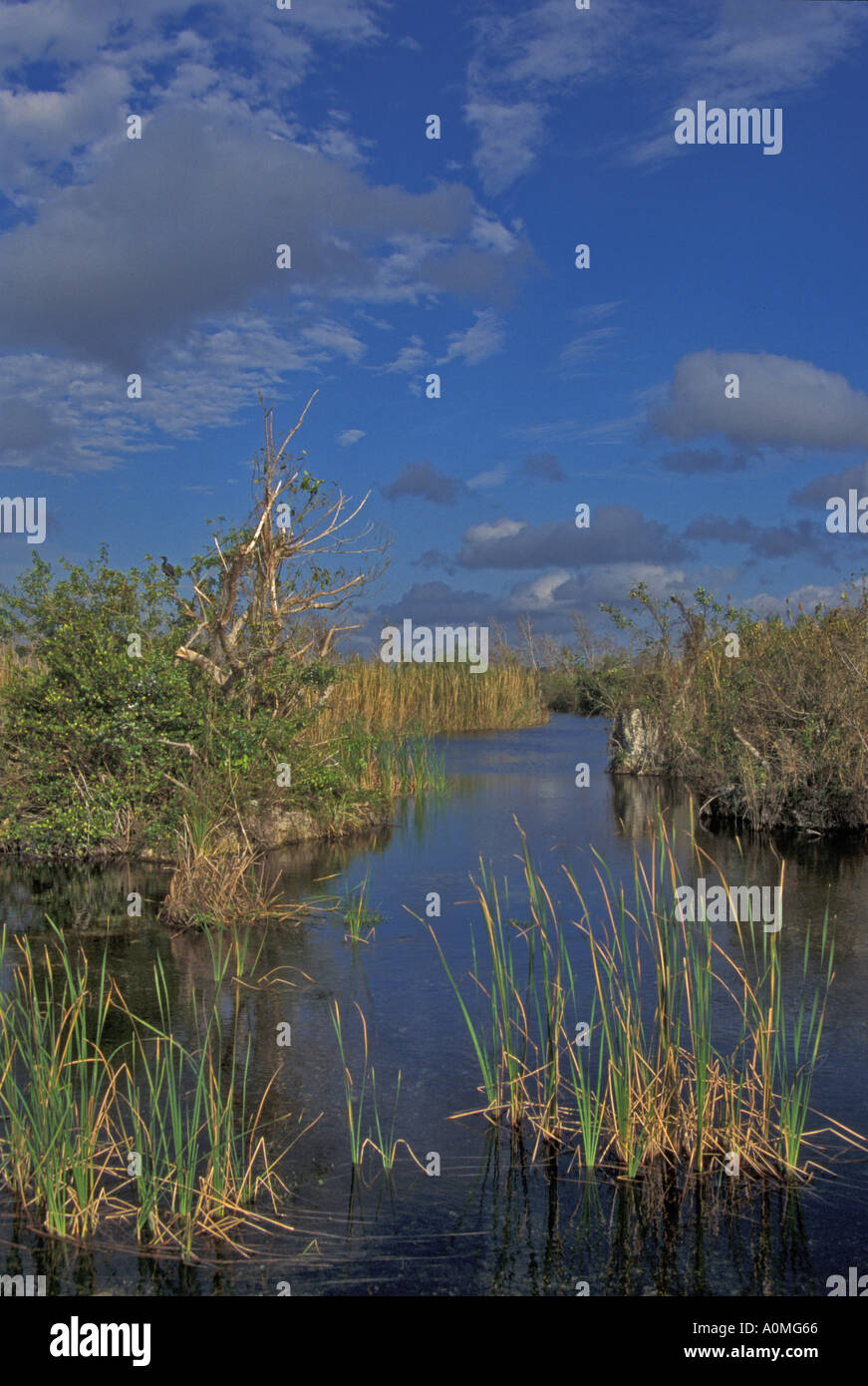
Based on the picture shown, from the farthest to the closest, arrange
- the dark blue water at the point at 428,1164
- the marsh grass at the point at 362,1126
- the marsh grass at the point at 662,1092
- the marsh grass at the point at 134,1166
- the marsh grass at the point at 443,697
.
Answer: the marsh grass at the point at 443,697
the marsh grass at the point at 362,1126
the marsh grass at the point at 662,1092
the marsh grass at the point at 134,1166
the dark blue water at the point at 428,1164

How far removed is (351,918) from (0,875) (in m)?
4.18

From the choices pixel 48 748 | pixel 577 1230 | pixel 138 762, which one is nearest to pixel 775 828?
pixel 138 762

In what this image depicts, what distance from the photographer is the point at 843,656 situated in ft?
39.2

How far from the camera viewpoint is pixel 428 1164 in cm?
432

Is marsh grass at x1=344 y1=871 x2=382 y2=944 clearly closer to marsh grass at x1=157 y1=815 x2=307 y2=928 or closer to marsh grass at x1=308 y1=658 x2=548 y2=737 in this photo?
marsh grass at x1=157 y1=815 x2=307 y2=928

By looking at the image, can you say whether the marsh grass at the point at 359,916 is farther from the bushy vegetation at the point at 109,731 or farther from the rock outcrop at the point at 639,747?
the rock outcrop at the point at 639,747

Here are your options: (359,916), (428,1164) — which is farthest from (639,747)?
(428,1164)

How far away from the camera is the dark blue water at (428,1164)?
3.58 m

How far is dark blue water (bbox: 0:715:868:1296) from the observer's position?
11.8ft

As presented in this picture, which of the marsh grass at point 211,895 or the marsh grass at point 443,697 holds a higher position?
the marsh grass at point 443,697

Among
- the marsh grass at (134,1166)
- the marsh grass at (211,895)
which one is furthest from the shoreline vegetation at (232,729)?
the marsh grass at (134,1166)

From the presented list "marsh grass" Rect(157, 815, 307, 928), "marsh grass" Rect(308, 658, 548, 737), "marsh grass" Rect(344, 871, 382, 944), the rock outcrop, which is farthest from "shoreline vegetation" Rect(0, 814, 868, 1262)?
"marsh grass" Rect(308, 658, 548, 737)

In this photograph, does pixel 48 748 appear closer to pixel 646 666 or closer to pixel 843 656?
pixel 843 656

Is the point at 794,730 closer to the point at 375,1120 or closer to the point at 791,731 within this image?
the point at 791,731
